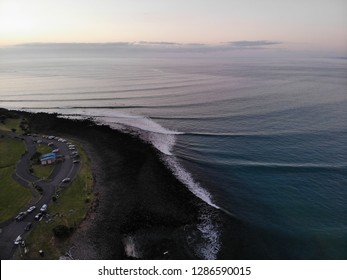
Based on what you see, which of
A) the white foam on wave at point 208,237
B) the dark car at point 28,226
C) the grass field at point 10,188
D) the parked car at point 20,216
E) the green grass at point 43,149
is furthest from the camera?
the green grass at point 43,149

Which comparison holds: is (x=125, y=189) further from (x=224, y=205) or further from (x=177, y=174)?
(x=224, y=205)

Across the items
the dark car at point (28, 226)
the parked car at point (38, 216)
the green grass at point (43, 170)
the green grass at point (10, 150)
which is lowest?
the dark car at point (28, 226)

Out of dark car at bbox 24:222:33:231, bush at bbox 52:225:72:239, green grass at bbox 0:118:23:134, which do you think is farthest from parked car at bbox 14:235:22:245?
green grass at bbox 0:118:23:134

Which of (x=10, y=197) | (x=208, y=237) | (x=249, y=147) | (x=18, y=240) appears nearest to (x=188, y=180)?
(x=208, y=237)

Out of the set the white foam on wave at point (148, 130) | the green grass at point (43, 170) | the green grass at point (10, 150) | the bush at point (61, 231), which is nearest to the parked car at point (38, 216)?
the bush at point (61, 231)

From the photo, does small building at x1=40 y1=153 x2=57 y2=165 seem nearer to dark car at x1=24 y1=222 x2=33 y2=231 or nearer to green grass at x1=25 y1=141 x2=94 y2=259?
green grass at x1=25 y1=141 x2=94 y2=259

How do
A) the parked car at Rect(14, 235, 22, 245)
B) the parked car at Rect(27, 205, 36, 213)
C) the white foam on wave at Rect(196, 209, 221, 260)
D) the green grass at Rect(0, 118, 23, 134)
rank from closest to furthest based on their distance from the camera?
the parked car at Rect(14, 235, 22, 245)
the white foam on wave at Rect(196, 209, 221, 260)
the parked car at Rect(27, 205, 36, 213)
the green grass at Rect(0, 118, 23, 134)

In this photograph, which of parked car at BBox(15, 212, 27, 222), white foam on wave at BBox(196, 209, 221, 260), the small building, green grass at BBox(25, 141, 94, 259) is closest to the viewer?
green grass at BBox(25, 141, 94, 259)

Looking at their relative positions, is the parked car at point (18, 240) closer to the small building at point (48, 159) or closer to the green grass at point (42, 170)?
the green grass at point (42, 170)
